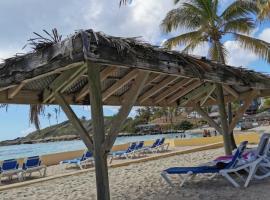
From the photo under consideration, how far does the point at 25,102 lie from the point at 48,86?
1.67 feet

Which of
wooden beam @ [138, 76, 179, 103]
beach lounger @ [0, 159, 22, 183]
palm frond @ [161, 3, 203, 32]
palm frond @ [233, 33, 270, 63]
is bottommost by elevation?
beach lounger @ [0, 159, 22, 183]

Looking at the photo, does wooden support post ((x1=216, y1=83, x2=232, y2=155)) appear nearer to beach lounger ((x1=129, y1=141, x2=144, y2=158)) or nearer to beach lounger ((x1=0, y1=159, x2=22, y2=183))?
beach lounger ((x1=0, y1=159, x2=22, y2=183))

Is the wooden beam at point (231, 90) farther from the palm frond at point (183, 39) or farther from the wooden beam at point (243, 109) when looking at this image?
the palm frond at point (183, 39)

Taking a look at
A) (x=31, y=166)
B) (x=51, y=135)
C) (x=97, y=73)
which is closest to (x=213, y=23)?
(x=31, y=166)

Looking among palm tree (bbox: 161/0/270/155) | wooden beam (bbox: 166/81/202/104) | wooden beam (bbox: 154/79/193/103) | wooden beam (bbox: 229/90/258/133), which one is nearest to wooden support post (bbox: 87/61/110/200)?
wooden beam (bbox: 154/79/193/103)

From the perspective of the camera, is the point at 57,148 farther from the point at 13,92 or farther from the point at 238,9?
the point at 13,92

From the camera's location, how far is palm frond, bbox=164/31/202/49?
15648mm

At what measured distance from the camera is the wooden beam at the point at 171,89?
9.57 meters

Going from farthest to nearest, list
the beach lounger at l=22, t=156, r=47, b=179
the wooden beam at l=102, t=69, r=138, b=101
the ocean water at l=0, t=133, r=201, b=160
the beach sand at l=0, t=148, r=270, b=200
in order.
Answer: the ocean water at l=0, t=133, r=201, b=160 < the beach lounger at l=22, t=156, r=47, b=179 < the wooden beam at l=102, t=69, r=138, b=101 < the beach sand at l=0, t=148, r=270, b=200

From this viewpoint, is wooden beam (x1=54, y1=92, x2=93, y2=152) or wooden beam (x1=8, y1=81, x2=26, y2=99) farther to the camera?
wooden beam (x1=8, y1=81, x2=26, y2=99)

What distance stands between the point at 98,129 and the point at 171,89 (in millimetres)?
4698

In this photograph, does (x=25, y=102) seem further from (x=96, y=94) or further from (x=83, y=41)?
(x=83, y=41)

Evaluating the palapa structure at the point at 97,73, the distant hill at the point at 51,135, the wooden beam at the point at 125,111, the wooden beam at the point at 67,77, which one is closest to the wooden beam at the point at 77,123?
the palapa structure at the point at 97,73

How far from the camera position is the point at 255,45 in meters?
14.9
